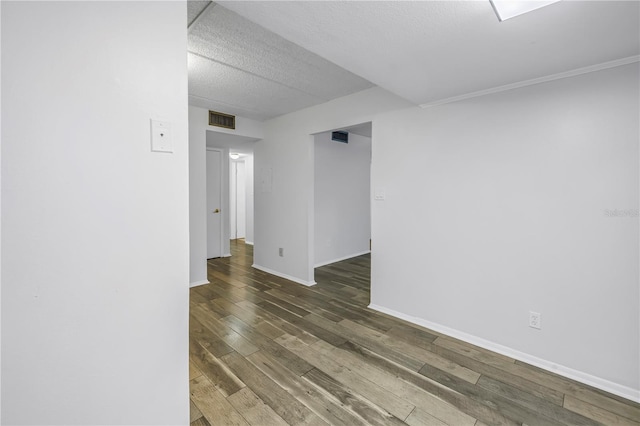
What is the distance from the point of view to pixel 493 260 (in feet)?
7.72

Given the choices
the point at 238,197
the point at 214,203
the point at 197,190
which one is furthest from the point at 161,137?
the point at 238,197

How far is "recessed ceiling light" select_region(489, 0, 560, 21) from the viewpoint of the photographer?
125 cm

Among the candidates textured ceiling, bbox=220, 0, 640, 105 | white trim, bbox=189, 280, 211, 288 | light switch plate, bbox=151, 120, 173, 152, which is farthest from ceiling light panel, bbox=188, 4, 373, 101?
white trim, bbox=189, 280, 211, 288

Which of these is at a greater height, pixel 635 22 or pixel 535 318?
pixel 635 22

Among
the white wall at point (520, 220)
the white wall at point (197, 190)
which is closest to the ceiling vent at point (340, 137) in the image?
the white wall at point (520, 220)

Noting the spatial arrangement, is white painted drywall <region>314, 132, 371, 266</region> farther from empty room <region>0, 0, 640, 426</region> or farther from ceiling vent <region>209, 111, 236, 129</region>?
ceiling vent <region>209, 111, 236, 129</region>

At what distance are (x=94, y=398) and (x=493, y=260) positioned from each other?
261 centimetres

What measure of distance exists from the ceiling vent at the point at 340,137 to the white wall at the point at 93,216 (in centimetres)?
388

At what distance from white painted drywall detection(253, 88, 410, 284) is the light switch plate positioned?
8.09 ft

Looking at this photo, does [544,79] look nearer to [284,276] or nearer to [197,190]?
[284,276]

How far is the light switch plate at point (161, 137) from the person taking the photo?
1095 mm

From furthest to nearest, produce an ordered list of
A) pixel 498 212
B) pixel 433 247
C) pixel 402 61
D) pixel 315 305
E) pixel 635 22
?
pixel 315 305, pixel 433 247, pixel 498 212, pixel 402 61, pixel 635 22

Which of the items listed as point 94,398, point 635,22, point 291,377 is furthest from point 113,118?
point 635,22

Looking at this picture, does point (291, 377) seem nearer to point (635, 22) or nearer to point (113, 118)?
point (113, 118)
